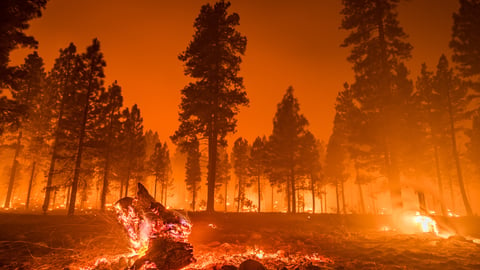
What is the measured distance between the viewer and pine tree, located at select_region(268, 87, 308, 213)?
32.7m

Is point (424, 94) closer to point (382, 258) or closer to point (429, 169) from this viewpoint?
point (429, 169)

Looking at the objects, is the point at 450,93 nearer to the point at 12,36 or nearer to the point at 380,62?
the point at 380,62

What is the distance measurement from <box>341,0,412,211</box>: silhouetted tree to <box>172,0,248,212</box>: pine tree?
31.1 feet

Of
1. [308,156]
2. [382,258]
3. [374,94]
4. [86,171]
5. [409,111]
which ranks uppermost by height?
[409,111]

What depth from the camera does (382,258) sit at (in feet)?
36.4

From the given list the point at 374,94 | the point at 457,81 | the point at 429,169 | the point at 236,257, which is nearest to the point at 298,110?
the point at 374,94

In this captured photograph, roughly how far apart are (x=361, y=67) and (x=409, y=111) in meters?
14.9

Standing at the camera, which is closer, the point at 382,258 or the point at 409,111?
the point at 382,258

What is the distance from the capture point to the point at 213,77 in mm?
21781

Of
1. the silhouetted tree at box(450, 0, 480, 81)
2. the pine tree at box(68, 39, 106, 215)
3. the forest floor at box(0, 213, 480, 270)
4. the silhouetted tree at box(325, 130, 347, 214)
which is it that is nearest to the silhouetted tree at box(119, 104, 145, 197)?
the pine tree at box(68, 39, 106, 215)

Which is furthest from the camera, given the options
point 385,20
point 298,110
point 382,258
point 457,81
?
point 298,110

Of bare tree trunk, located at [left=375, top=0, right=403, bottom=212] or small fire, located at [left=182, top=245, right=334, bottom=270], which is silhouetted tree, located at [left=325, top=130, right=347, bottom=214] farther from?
small fire, located at [left=182, top=245, right=334, bottom=270]

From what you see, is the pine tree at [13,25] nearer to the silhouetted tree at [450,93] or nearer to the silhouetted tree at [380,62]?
the silhouetted tree at [380,62]

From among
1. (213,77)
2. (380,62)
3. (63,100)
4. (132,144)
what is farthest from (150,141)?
(380,62)
